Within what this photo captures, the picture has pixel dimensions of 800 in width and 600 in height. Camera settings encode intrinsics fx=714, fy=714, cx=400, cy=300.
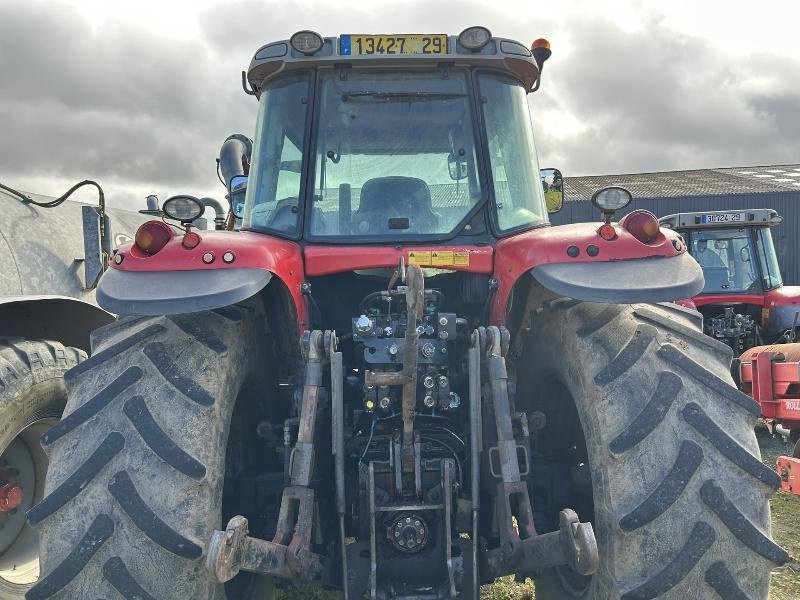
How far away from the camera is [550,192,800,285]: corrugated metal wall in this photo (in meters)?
24.4

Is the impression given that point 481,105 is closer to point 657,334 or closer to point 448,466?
point 657,334

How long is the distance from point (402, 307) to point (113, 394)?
1.18 meters

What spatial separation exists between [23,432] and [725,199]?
84.3 ft

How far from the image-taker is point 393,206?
3184 mm

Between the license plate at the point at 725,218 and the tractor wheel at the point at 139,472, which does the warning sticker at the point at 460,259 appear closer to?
the tractor wheel at the point at 139,472

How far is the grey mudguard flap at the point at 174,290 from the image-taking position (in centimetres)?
241

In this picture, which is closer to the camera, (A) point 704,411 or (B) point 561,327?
(A) point 704,411

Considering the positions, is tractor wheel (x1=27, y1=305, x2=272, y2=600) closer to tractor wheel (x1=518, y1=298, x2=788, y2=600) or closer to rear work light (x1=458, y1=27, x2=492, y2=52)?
tractor wheel (x1=518, y1=298, x2=788, y2=600)

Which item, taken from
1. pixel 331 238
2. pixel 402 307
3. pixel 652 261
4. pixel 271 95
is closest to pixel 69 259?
pixel 271 95

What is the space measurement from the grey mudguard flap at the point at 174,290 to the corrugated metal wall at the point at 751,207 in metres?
22.4

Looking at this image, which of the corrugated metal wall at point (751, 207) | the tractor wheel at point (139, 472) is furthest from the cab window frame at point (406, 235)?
the corrugated metal wall at point (751, 207)

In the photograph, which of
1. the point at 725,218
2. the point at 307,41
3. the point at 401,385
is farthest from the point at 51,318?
the point at 725,218

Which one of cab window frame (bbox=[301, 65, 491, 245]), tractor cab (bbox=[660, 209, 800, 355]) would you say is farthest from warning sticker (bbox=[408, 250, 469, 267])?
tractor cab (bbox=[660, 209, 800, 355])

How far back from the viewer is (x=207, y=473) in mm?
2293
